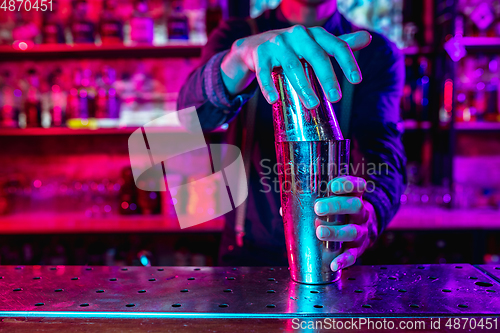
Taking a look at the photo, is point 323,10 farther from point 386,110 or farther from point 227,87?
point 227,87

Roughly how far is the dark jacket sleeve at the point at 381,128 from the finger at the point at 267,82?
0.34 m

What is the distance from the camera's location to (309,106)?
53cm

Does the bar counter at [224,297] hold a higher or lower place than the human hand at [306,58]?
lower

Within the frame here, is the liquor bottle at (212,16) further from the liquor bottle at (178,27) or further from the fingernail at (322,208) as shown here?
the fingernail at (322,208)

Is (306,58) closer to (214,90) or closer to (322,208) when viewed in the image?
(322,208)

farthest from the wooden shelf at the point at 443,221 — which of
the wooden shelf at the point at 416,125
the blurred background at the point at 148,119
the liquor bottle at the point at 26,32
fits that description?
the liquor bottle at the point at 26,32

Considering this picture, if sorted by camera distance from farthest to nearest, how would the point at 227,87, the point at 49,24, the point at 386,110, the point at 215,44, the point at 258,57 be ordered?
the point at 49,24 → the point at 215,44 → the point at 386,110 → the point at 227,87 → the point at 258,57

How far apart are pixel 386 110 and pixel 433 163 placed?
1.31 m

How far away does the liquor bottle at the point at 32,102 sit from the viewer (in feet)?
7.07

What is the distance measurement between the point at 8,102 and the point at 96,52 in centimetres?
54

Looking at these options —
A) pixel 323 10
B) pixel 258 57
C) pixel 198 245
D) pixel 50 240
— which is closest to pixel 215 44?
pixel 323 10

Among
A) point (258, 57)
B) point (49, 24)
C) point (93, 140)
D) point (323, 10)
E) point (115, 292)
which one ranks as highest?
point (49, 24)

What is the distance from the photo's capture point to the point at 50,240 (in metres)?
2.28

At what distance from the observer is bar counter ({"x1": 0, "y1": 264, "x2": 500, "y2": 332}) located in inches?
20.1
